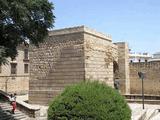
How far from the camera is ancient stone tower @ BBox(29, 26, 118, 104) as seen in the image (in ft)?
76.5

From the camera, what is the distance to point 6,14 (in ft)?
57.8

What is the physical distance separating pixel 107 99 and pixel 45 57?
47.9ft

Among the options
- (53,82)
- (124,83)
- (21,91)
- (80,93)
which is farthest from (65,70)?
(21,91)

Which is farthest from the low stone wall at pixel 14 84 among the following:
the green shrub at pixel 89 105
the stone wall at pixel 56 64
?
the green shrub at pixel 89 105

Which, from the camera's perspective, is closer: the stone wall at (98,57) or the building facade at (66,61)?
the building facade at (66,61)

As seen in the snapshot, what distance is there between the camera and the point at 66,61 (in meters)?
23.9

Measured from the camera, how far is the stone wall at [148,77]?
103 feet

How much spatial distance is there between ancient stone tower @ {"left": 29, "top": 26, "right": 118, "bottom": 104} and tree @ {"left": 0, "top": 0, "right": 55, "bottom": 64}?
4.02 m

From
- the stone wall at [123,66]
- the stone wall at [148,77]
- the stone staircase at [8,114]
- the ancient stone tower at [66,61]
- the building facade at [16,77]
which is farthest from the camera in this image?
the building facade at [16,77]

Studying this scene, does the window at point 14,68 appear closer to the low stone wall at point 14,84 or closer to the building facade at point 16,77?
the building facade at point 16,77

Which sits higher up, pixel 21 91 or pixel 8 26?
pixel 8 26

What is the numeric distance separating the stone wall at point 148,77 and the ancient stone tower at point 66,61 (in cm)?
655

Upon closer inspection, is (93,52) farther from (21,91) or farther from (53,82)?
(21,91)

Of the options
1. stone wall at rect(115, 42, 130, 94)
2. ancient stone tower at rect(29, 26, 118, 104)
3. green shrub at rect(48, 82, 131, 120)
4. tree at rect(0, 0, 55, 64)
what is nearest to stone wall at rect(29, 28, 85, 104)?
ancient stone tower at rect(29, 26, 118, 104)
